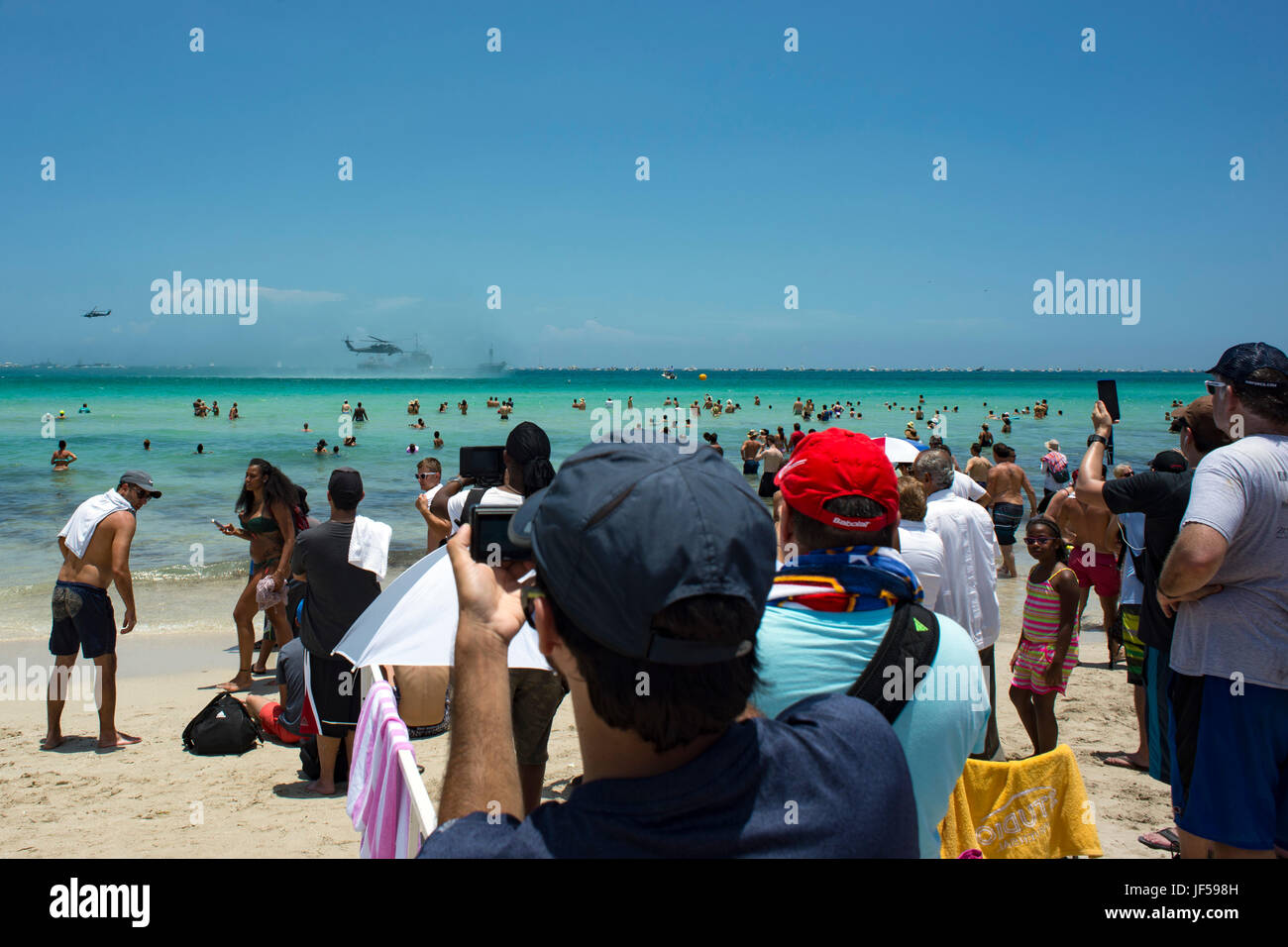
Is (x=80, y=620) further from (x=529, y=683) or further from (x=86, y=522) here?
(x=529, y=683)

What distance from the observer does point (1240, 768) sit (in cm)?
280

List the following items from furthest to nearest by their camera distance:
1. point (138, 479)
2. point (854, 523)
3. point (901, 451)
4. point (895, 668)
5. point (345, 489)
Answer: point (138, 479)
point (345, 489)
point (901, 451)
point (854, 523)
point (895, 668)

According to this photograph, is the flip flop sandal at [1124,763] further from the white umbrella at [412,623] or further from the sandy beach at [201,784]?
the white umbrella at [412,623]

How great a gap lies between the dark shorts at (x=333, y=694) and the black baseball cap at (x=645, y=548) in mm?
4731

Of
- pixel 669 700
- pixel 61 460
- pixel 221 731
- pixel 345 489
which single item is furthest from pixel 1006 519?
pixel 61 460

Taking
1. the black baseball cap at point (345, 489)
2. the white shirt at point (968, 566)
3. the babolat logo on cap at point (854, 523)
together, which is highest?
the babolat logo on cap at point (854, 523)

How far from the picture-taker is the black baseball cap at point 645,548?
1.10 m

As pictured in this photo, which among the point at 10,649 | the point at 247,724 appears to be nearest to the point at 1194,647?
the point at 247,724

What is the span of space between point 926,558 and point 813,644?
7.57 ft

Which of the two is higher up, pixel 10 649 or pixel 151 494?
pixel 151 494

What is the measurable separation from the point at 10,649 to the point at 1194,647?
10845 millimetres

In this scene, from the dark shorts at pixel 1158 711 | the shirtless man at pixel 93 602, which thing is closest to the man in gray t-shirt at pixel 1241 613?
the dark shorts at pixel 1158 711
